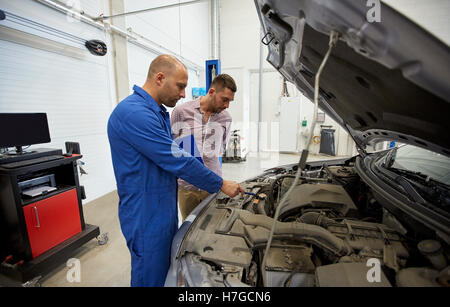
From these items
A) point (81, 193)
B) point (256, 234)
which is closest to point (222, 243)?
point (256, 234)

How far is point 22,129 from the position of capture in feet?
6.19

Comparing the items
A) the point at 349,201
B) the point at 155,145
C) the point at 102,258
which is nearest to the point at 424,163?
the point at 349,201

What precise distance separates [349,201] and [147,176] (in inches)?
44.7

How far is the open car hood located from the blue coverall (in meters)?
0.69

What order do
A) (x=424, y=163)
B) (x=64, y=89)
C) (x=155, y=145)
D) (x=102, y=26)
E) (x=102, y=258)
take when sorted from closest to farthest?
(x=155, y=145)
(x=424, y=163)
(x=102, y=258)
(x=64, y=89)
(x=102, y=26)

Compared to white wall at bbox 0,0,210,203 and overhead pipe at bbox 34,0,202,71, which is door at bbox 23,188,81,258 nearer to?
white wall at bbox 0,0,210,203

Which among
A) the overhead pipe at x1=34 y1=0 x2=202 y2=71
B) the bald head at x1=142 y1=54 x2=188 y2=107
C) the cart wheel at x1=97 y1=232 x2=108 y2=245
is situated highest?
the overhead pipe at x1=34 y1=0 x2=202 y2=71

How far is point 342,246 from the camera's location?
88 cm

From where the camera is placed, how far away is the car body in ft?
1.74

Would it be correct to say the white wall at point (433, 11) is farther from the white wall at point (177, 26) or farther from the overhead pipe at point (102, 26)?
the overhead pipe at point (102, 26)

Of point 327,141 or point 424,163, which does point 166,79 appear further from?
point 327,141

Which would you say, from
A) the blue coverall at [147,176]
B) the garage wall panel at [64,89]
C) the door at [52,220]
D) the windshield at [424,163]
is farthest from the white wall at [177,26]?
the windshield at [424,163]

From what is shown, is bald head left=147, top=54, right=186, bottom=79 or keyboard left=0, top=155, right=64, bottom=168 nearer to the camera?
bald head left=147, top=54, right=186, bottom=79

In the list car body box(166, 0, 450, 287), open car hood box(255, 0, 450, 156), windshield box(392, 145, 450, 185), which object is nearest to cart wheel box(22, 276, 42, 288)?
car body box(166, 0, 450, 287)
